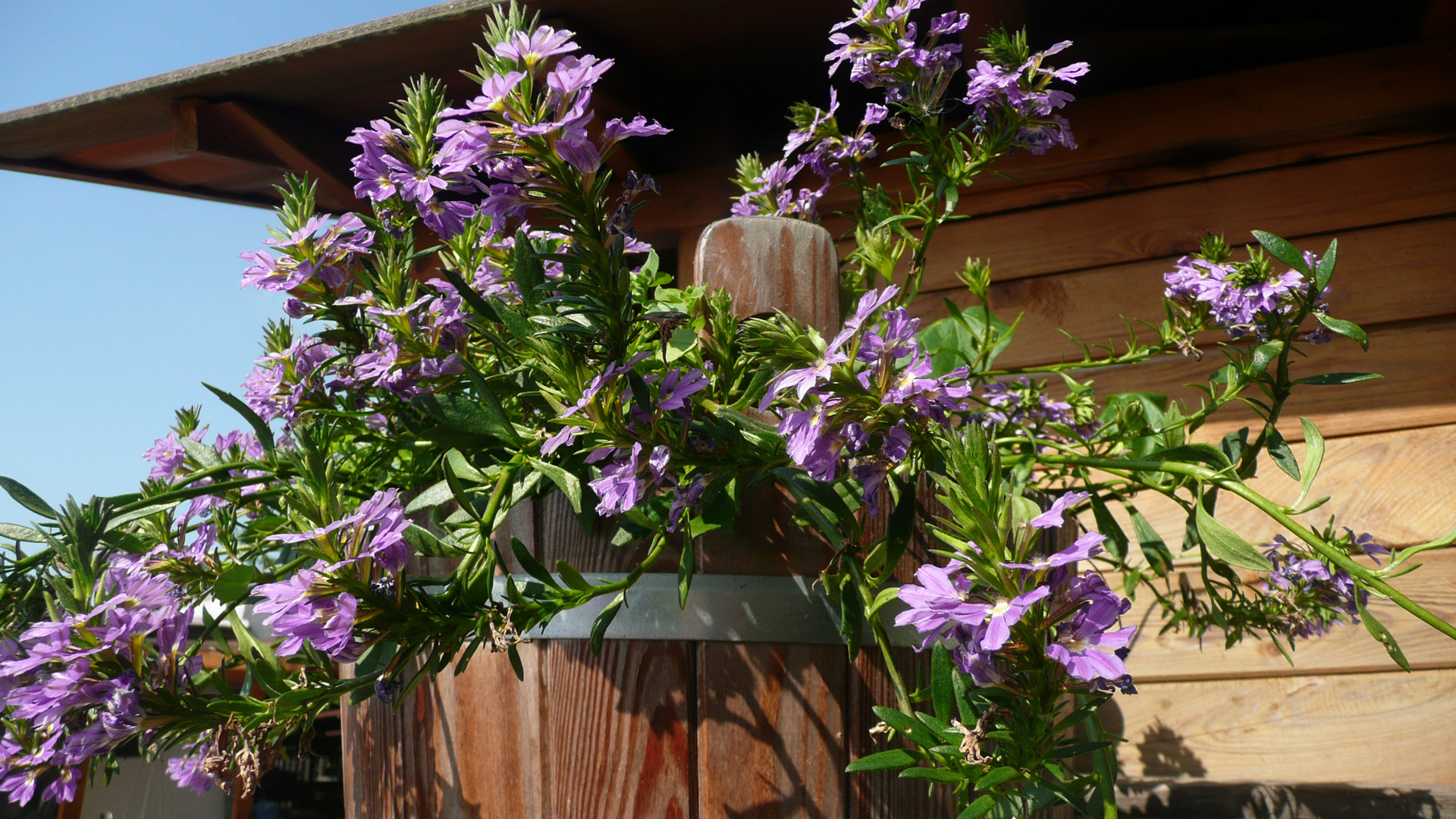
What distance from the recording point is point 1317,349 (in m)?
1.98

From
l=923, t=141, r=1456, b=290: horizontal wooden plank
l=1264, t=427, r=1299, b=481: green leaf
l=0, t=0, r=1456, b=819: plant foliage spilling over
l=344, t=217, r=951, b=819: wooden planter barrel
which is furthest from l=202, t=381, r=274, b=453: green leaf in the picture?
l=923, t=141, r=1456, b=290: horizontal wooden plank

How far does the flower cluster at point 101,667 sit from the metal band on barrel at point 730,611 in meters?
0.30

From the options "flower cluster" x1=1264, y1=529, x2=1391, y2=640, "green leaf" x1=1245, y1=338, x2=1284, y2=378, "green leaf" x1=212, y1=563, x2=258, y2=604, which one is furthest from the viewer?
"flower cluster" x1=1264, y1=529, x2=1391, y2=640

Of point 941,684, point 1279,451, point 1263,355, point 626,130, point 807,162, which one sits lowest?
point 941,684

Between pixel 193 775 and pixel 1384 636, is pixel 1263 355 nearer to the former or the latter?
pixel 1384 636

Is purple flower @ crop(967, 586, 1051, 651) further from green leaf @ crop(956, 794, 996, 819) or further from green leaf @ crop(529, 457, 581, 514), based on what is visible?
green leaf @ crop(529, 457, 581, 514)

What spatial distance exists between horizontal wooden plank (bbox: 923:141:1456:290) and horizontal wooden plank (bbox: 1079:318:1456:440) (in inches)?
10.6

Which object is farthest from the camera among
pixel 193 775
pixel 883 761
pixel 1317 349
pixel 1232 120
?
pixel 1232 120

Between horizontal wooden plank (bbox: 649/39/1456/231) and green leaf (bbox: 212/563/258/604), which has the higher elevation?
horizontal wooden plank (bbox: 649/39/1456/231)

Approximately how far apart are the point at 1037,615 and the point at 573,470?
0.48m

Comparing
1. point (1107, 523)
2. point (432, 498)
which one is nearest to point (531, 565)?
point (432, 498)

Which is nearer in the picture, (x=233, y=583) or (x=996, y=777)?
(x=996, y=777)

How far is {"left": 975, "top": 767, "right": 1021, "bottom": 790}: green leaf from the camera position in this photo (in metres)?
0.64

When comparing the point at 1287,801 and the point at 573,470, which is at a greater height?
the point at 573,470
